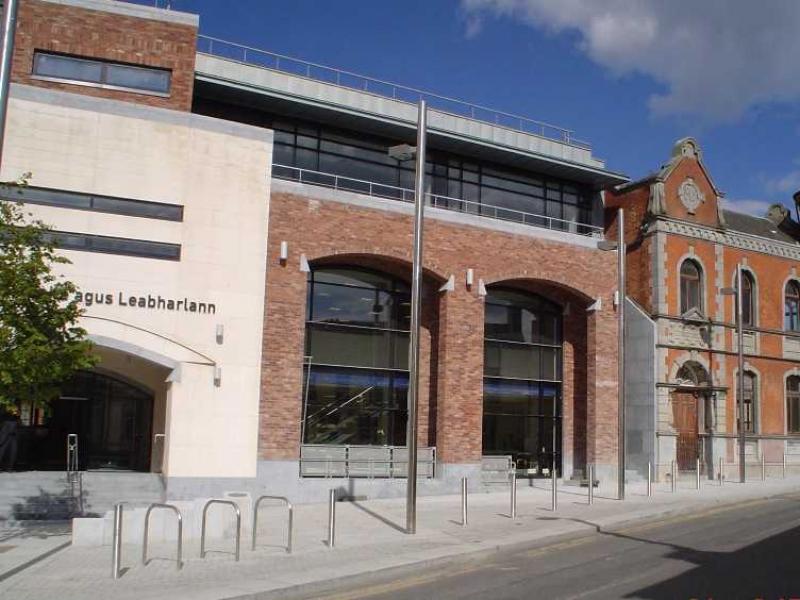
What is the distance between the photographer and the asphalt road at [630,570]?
10.1m

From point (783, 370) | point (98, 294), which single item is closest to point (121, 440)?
point (98, 294)

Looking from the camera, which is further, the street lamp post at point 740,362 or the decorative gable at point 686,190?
Answer: the decorative gable at point 686,190

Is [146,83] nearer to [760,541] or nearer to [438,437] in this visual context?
[438,437]

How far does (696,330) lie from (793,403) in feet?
22.6

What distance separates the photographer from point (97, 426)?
71.0 feet

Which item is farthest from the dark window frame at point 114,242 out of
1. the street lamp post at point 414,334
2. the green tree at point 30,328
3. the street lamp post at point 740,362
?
the street lamp post at point 740,362

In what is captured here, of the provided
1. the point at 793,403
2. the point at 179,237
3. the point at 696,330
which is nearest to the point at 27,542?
the point at 179,237

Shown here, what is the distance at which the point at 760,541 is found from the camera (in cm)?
1455

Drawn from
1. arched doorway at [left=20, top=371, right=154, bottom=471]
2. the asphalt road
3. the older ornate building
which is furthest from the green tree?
the older ornate building

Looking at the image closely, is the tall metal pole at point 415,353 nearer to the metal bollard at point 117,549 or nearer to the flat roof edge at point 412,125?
the metal bollard at point 117,549

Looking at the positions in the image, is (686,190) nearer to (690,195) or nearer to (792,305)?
(690,195)

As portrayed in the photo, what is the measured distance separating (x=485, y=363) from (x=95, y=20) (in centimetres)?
1495

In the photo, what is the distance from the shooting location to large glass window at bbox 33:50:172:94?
70.2 feet

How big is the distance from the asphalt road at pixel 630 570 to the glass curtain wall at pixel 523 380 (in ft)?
36.8
